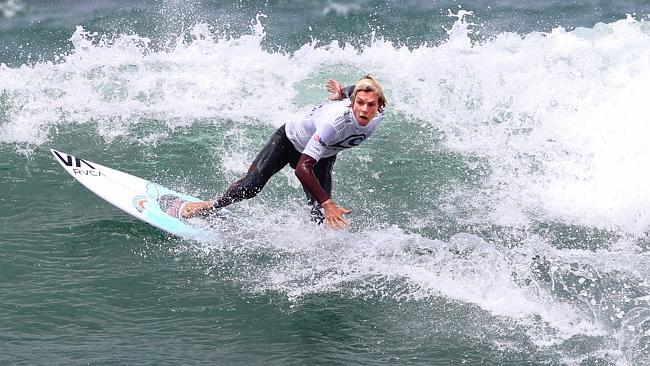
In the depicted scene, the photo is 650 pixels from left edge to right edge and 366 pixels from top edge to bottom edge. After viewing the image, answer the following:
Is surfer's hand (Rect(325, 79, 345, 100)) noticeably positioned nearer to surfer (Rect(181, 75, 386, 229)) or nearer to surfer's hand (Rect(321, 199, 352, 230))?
surfer (Rect(181, 75, 386, 229))

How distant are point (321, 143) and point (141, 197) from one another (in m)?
2.53

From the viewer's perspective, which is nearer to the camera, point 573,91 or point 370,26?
point 573,91

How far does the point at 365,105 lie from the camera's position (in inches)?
271

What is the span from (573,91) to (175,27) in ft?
22.6

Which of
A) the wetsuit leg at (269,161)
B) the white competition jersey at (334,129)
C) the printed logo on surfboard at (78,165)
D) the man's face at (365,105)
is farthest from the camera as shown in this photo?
the printed logo on surfboard at (78,165)

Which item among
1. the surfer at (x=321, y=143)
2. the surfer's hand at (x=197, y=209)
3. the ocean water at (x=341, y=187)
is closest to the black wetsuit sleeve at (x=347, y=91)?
the surfer at (x=321, y=143)

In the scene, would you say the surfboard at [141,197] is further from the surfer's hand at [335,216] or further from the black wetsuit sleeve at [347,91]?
the black wetsuit sleeve at [347,91]

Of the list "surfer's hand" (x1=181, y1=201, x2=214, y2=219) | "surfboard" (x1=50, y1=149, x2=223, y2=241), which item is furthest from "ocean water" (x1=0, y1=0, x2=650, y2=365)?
"surfer's hand" (x1=181, y1=201, x2=214, y2=219)

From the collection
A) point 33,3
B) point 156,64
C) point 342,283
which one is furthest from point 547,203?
point 33,3

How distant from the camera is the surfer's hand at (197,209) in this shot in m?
8.28

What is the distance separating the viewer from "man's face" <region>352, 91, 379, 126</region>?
687cm

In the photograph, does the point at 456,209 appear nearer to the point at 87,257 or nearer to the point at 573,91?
the point at 87,257

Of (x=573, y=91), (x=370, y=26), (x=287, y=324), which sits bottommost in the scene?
(x=287, y=324)

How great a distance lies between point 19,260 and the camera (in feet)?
Answer: 24.2
